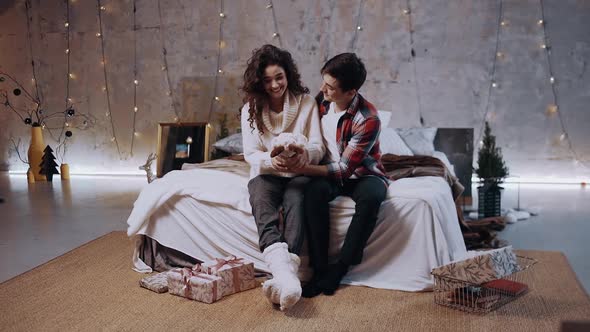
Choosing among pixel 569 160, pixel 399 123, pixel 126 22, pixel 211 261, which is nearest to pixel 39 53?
pixel 126 22

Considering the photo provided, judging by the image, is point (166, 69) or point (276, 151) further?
point (166, 69)

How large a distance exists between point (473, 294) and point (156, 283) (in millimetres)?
1300

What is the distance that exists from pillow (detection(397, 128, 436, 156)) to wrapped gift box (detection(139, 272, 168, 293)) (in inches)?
92.7

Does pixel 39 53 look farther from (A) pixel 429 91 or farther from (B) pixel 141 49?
(A) pixel 429 91

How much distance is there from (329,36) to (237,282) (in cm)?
381

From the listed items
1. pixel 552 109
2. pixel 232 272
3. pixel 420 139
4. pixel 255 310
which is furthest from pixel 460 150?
pixel 255 310

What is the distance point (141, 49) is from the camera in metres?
6.58

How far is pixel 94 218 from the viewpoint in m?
4.32

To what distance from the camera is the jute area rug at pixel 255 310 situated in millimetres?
2236

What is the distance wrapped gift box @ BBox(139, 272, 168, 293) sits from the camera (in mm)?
2650

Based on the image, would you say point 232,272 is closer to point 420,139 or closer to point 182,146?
point 420,139

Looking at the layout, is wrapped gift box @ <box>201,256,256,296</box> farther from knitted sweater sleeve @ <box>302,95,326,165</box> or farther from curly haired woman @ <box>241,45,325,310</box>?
knitted sweater sleeve @ <box>302,95,326,165</box>

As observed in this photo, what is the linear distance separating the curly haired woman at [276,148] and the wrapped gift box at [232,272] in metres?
0.14

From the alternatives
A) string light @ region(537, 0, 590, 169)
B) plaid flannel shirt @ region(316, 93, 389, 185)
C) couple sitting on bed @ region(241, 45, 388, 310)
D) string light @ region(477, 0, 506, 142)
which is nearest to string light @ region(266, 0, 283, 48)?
string light @ region(477, 0, 506, 142)
